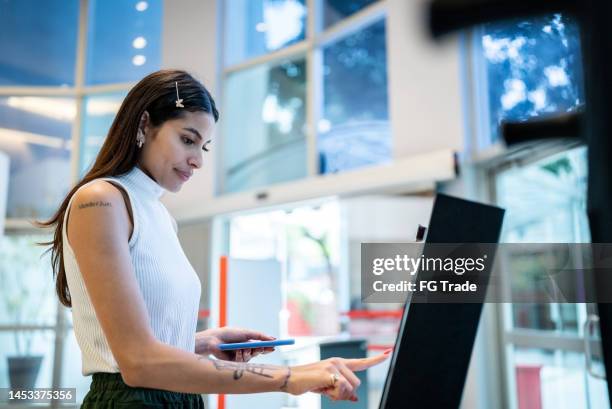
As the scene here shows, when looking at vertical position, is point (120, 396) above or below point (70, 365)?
above

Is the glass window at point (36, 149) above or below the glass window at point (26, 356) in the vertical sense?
above

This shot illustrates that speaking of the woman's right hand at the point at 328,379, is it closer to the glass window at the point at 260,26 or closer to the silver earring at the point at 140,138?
the silver earring at the point at 140,138

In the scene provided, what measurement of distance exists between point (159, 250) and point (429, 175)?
261 cm

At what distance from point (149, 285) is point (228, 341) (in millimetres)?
322

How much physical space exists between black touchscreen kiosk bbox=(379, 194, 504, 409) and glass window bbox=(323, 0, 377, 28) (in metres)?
3.63

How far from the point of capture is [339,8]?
4.68 meters

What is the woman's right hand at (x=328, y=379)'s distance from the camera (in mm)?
737

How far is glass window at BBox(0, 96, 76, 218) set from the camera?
577 centimetres

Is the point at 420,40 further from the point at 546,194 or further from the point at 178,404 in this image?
the point at 546,194

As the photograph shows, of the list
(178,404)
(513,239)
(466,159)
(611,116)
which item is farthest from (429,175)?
(611,116)

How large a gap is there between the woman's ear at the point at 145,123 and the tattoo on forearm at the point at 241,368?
0.42 m

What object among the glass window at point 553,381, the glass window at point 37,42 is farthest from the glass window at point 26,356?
the glass window at point 553,381

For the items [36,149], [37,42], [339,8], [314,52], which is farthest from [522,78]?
[37,42]

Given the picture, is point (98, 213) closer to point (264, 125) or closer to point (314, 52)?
point (314, 52)
